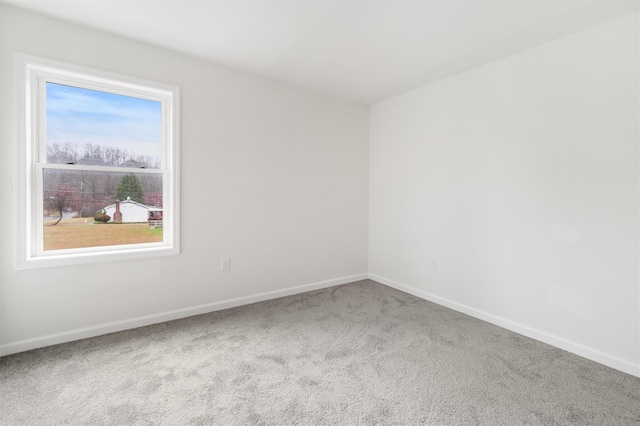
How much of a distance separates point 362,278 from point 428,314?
1278 millimetres

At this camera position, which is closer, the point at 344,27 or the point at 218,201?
the point at 344,27

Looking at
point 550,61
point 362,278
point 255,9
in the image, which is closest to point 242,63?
point 255,9

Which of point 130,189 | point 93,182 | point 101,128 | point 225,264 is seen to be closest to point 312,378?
point 225,264

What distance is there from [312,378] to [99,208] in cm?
220

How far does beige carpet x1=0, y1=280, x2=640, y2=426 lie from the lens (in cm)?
159

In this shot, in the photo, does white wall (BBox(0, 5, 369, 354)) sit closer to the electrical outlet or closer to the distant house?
the electrical outlet

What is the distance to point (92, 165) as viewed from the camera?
2.49 m

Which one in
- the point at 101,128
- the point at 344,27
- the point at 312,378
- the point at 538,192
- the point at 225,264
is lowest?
the point at 312,378

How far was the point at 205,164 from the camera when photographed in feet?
9.52

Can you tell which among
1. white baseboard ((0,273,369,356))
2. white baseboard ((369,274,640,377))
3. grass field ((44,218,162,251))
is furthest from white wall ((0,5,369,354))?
white baseboard ((369,274,640,377))

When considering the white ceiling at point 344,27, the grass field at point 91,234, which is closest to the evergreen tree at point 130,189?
the grass field at point 91,234

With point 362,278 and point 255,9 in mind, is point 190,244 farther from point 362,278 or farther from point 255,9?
point 362,278

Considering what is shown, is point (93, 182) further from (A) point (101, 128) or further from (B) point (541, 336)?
(B) point (541, 336)

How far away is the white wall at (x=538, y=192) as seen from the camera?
209 centimetres
